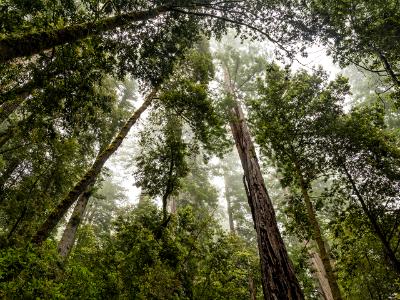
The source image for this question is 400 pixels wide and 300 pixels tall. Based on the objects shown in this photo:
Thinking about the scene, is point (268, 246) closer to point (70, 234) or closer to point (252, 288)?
point (252, 288)

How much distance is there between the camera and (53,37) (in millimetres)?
5867

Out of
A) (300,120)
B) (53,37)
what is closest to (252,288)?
(300,120)

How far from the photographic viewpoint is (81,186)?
28.9 ft

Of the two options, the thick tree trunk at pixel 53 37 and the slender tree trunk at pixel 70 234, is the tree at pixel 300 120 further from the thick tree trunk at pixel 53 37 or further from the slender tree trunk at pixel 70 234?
the slender tree trunk at pixel 70 234

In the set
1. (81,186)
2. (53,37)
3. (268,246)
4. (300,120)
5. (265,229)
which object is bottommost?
(268,246)

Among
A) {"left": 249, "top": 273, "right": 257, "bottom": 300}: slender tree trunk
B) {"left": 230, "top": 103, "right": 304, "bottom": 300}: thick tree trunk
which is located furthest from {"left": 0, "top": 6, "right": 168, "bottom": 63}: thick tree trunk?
A: {"left": 249, "top": 273, "right": 257, "bottom": 300}: slender tree trunk

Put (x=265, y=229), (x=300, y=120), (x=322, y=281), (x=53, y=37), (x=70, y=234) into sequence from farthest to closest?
(x=322, y=281), (x=70, y=234), (x=300, y=120), (x=265, y=229), (x=53, y=37)

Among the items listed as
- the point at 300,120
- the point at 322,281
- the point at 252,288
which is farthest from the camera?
the point at 322,281

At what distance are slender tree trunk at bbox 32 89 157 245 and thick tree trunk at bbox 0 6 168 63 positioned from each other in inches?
154

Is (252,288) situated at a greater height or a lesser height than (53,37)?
lesser

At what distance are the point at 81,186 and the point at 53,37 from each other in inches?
171

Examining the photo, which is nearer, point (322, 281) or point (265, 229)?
point (265, 229)

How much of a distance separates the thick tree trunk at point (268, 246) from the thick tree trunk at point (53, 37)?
4.73 m

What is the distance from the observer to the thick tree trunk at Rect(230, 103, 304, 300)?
566 cm
